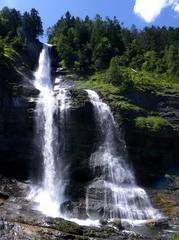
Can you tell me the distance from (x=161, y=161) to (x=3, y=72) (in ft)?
72.3

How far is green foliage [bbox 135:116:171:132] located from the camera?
49.9m

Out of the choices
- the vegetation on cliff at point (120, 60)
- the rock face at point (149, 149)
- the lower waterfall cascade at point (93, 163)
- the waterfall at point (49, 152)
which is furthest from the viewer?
the vegetation on cliff at point (120, 60)

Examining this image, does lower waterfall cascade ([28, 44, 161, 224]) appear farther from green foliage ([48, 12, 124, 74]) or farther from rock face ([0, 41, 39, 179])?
green foliage ([48, 12, 124, 74])

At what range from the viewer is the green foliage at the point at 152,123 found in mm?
49875

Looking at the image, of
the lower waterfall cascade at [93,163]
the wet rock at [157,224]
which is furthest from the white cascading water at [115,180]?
the wet rock at [157,224]

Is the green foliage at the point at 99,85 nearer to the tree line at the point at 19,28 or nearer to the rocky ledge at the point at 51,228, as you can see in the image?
the tree line at the point at 19,28

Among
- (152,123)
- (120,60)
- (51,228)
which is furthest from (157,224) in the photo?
(120,60)

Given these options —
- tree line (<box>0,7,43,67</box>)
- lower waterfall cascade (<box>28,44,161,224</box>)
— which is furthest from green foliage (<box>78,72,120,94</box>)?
tree line (<box>0,7,43,67</box>)

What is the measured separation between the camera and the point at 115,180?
43469 millimetres

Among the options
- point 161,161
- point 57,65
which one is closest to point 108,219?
point 161,161

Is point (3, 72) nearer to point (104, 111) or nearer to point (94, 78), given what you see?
point (104, 111)

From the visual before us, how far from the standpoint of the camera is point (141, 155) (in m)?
48.2

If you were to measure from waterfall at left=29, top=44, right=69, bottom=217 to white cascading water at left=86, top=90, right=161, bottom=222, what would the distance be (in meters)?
3.55

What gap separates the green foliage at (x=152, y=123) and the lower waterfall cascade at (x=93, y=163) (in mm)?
3281
